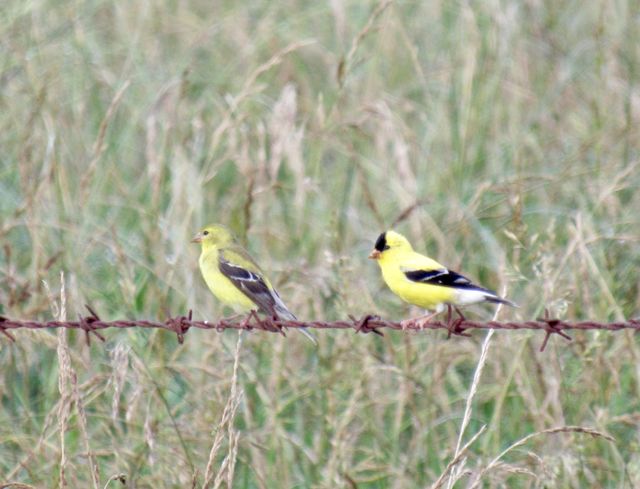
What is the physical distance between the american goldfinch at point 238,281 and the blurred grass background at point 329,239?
10 centimetres

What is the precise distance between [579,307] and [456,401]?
652 mm

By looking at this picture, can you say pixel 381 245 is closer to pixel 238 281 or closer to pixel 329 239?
pixel 238 281

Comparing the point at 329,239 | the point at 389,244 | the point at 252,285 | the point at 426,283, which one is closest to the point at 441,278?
the point at 426,283

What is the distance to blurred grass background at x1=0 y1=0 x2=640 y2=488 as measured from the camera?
3.97 metres

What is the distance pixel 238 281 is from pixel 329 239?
0.64 metres

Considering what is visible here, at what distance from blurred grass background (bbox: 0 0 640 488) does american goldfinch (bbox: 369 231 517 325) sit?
17cm

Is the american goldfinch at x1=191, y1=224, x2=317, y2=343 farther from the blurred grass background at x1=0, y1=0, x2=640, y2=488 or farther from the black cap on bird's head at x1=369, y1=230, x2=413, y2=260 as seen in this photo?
the black cap on bird's head at x1=369, y1=230, x2=413, y2=260

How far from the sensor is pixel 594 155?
5562 millimetres

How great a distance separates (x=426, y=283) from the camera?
368 centimetres

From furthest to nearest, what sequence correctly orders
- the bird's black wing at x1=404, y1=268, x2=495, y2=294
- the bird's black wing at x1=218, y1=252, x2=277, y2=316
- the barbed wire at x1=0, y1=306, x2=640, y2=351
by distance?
the bird's black wing at x1=218, y1=252, x2=277, y2=316
the bird's black wing at x1=404, y1=268, x2=495, y2=294
the barbed wire at x1=0, y1=306, x2=640, y2=351

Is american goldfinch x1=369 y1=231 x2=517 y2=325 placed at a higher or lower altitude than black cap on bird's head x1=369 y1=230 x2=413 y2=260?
lower

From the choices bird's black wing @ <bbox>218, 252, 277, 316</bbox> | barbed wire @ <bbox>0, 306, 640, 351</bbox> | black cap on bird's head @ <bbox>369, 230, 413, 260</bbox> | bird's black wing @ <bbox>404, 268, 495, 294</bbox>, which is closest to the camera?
barbed wire @ <bbox>0, 306, 640, 351</bbox>

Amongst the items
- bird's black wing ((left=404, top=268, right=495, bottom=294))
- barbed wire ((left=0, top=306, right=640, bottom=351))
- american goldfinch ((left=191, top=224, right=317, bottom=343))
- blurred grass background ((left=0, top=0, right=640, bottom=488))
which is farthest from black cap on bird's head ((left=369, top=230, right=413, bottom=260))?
barbed wire ((left=0, top=306, right=640, bottom=351))

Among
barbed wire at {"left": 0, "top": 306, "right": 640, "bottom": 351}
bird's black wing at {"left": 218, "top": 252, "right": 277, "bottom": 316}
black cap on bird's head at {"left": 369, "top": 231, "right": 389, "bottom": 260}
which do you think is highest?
black cap on bird's head at {"left": 369, "top": 231, "right": 389, "bottom": 260}
